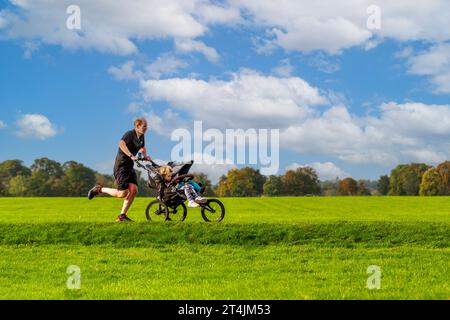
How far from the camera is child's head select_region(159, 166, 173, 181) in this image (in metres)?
17.9

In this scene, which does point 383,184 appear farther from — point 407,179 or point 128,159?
point 128,159

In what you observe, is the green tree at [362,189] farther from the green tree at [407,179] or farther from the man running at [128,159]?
the man running at [128,159]

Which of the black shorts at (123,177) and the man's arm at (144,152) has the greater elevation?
the man's arm at (144,152)

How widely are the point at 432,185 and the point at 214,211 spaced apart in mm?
114825

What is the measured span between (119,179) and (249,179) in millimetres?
99562

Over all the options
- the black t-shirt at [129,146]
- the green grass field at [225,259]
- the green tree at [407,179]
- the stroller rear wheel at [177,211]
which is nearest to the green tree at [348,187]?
the green tree at [407,179]

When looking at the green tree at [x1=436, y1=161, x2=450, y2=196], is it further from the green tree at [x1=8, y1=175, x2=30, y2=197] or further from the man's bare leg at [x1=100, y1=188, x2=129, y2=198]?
the man's bare leg at [x1=100, y1=188, x2=129, y2=198]

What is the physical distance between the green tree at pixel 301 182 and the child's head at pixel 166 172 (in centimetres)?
10563

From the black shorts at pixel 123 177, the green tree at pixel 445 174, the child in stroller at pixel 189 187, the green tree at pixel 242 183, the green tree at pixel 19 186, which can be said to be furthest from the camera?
the green tree at pixel 445 174

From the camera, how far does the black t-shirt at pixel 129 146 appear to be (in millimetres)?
17469

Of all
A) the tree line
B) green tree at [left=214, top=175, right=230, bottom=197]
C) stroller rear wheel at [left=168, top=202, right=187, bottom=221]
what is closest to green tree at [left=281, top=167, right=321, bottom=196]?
the tree line

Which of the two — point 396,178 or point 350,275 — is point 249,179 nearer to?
point 396,178

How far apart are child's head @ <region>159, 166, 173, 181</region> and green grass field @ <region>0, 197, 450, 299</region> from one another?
145 centimetres

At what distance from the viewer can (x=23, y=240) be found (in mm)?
17578
